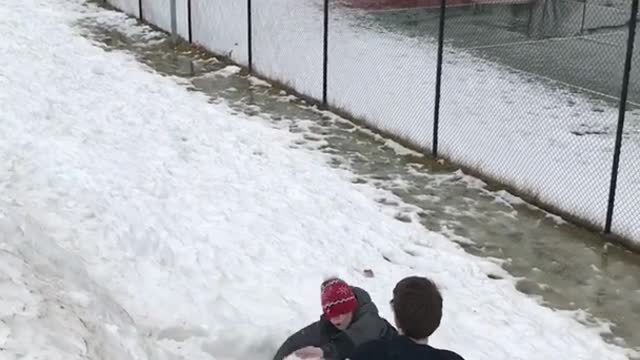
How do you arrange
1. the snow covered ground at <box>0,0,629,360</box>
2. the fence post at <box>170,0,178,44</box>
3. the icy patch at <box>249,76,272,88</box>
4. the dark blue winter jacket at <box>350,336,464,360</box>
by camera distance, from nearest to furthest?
the dark blue winter jacket at <box>350,336,464,360</box>
the snow covered ground at <box>0,0,629,360</box>
the icy patch at <box>249,76,272,88</box>
the fence post at <box>170,0,178,44</box>

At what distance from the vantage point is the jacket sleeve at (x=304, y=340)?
4203 mm

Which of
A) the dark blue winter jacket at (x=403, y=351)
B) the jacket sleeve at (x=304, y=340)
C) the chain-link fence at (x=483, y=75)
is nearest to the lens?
the dark blue winter jacket at (x=403, y=351)

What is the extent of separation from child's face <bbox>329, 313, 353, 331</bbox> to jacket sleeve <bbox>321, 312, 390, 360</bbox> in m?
0.02

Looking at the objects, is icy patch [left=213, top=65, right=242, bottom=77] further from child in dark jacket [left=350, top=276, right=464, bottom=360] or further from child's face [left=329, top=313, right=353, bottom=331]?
child in dark jacket [left=350, top=276, right=464, bottom=360]

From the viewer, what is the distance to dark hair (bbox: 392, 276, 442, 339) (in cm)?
324

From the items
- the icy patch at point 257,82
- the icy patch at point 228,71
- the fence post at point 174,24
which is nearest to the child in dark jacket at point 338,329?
the icy patch at point 257,82

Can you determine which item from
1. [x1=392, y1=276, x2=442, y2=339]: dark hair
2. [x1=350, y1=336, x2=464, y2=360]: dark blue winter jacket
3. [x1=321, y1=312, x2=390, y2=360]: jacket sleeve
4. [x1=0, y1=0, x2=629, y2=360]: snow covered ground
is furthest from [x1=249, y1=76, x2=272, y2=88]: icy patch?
[x1=350, y1=336, x2=464, y2=360]: dark blue winter jacket

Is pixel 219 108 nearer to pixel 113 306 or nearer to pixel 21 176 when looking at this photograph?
pixel 21 176

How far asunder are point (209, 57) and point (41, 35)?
3201 millimetres

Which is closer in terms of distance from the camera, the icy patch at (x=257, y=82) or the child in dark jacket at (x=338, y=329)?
the child in dark jacket at (x=338, y=329)

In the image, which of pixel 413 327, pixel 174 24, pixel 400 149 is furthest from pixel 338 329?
pixel 174 24

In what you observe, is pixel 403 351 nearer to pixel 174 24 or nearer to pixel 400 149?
pixel 400 149

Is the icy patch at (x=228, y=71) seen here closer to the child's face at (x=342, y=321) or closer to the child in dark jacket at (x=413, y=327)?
the child's face at (x=342, y=321)

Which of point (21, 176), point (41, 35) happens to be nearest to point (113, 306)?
point (21, 176)
